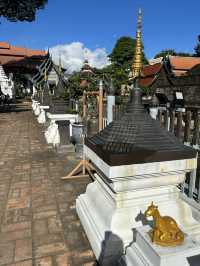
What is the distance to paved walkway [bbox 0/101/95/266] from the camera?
2.96 meters

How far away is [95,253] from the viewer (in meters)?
2.90

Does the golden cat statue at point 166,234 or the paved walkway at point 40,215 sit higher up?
the golden cat statue at point 166,234

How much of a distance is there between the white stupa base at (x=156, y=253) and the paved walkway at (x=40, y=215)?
73 centimetres

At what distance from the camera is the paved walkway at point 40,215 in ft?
9.72

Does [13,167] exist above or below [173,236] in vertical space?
below

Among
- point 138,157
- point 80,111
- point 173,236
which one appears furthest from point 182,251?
point 80,111

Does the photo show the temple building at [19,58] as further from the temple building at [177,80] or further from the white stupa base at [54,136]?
the white stupa base at [54,136]

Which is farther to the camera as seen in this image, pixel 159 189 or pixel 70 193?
pixel 70 193

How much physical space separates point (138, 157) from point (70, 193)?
2.57m

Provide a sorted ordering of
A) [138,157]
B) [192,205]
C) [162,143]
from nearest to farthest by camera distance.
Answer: [138,157], [162,143], [192,205]

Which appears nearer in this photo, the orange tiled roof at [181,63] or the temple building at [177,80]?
the temple building at [177,80]

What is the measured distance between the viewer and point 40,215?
12.7ft

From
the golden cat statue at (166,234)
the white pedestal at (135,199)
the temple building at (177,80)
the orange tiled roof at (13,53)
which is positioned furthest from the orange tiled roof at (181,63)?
the golden cat statue at (166,234)

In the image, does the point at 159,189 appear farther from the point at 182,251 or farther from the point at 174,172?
the point at 182,251
